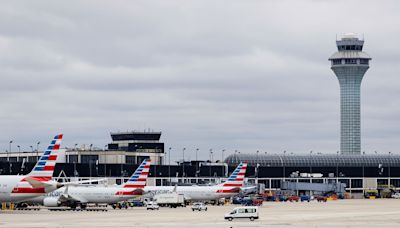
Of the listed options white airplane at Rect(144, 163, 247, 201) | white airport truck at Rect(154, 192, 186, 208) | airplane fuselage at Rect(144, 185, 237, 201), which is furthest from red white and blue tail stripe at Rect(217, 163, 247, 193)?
white airport truck at Rect(154, 192, 186, 208)

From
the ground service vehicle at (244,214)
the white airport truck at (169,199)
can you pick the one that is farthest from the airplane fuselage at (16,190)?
the white airport truck at (169,199)

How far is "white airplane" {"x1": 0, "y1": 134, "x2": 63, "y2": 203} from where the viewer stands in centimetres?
12169

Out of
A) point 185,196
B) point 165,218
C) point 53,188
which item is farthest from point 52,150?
point 185,196

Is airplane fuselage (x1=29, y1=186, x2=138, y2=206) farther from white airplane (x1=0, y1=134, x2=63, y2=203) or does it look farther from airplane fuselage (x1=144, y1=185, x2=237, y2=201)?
airplane fuselage (x1=144, y1=185, x2=237, y2=201)

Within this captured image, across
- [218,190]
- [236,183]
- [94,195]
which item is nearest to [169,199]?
[94,195]

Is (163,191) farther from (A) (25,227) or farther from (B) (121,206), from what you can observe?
(A) (25,227)

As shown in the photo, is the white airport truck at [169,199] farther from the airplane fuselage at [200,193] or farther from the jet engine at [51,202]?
the jet engine at [51,202]

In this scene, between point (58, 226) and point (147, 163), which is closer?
point (58, 226)

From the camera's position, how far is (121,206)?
15475 centimetres

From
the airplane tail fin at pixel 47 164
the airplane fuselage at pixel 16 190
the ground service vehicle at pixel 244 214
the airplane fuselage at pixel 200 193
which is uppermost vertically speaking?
the airplane tail fin at pixel 47 164

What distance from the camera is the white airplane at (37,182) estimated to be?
121688 mm

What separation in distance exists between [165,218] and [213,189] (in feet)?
190

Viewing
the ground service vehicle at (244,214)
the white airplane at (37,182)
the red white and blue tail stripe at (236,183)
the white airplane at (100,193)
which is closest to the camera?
the ground service vehicle at (244,214)

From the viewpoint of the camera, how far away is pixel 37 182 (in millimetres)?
121312
